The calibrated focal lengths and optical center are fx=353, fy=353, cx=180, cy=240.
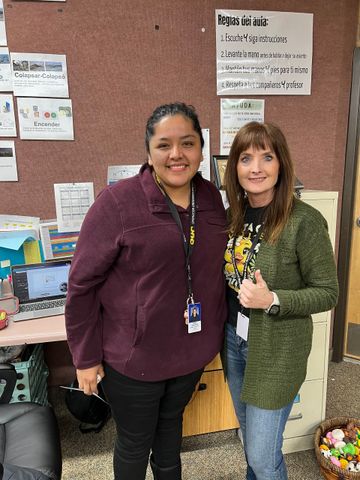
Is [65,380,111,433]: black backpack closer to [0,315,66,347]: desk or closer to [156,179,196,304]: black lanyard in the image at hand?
[0,315,66,347]: desk

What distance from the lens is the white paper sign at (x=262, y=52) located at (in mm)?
2029

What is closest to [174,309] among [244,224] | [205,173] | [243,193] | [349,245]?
[244,224]

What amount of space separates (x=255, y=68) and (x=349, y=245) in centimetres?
134

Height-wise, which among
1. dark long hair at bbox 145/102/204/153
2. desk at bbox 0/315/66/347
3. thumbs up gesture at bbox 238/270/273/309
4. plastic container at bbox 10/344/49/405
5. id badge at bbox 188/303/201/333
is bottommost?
plastic container at bbox 10/344/49/405

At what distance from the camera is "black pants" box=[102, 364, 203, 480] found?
1.13m

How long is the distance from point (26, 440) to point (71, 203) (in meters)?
1.21

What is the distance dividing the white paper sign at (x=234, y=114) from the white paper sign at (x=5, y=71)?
1.18m

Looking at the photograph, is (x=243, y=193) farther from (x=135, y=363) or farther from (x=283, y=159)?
(x=135, y=363)

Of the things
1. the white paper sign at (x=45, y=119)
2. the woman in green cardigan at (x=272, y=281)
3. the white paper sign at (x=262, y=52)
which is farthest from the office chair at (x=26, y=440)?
the white paper sign at (x=262, y=52)

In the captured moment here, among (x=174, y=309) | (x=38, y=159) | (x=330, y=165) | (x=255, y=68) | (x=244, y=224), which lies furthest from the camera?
(x=330, y=165)

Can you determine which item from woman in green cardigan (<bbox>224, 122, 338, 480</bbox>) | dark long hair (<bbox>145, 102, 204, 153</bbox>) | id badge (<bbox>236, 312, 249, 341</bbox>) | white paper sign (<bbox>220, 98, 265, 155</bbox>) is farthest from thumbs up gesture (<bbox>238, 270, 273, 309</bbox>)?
white paper sign (<bbox>220, 98, 265, 155</bbox>)

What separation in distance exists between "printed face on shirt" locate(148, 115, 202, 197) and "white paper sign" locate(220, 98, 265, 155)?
1.13 metres

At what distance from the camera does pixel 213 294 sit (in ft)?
3.77

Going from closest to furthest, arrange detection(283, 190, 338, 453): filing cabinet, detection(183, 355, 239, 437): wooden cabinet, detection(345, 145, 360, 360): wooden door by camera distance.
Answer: detection(283, 190, 338, 453): filing cabinet → detection(183, 355, 239, 437): wooden cabinet → detection(345, 145, 360, 360): wooden door
